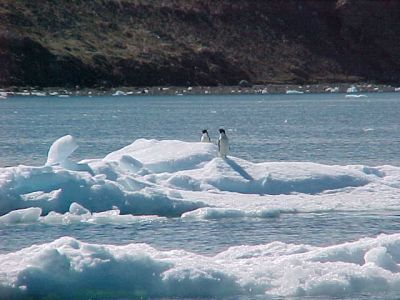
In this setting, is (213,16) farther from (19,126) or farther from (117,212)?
(117,212)

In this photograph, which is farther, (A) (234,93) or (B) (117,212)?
(A) (234,93)

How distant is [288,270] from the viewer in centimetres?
1761

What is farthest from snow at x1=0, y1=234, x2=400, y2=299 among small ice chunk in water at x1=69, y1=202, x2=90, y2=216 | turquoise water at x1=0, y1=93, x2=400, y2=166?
turquoise water at x1=0, y1=93, x2=400, y2=166

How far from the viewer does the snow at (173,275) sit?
17.0 m

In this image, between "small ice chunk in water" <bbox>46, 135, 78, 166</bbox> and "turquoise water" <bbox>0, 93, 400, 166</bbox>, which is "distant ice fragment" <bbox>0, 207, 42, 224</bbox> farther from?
"turquoise water" <bbox>0, 93, 400, 166</bbox>

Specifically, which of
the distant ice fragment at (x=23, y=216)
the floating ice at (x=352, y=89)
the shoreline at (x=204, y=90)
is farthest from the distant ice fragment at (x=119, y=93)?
the distant ice fragment at (x=23, y=216)

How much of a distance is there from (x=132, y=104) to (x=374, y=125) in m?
37.7

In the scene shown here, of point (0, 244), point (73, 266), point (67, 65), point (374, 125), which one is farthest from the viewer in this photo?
point (67, 65)

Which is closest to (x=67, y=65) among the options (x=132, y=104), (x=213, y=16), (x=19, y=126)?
(x=132, y=104)

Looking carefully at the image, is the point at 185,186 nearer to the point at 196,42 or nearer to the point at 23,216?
the point at 23,216

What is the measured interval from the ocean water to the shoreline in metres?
67.8

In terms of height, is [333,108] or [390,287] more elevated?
[390,287]

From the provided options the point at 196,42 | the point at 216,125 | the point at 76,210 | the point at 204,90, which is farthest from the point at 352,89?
the point at 76,210

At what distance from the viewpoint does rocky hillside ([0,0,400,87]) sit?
110188 millimetres
